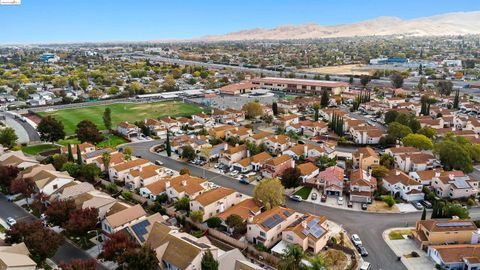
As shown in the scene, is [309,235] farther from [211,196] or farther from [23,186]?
[23,186]

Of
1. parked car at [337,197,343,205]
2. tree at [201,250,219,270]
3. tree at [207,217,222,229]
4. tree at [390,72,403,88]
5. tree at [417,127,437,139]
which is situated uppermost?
tree at [390,72,403,88]

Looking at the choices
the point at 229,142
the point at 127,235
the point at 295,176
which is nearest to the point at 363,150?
the point at 295,176

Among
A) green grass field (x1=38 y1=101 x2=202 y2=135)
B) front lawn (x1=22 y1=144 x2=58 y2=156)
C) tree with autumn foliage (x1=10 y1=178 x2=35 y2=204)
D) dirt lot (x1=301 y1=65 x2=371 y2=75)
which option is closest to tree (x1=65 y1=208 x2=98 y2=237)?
tree with autumn foliage (x1=10 y1=178 x2=35 y2=204)

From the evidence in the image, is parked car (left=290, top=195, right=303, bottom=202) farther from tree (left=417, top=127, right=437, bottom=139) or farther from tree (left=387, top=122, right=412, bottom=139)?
tree (left=417, top=127, right=437, bottom=139)

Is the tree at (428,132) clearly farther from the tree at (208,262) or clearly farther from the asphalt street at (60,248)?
the asphalt street at (60,248)

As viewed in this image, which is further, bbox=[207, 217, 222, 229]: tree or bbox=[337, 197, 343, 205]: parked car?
bbox=[337, 197, 343, 205]: parked car

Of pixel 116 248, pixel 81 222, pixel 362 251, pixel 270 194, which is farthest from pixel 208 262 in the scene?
pixel 362 251
